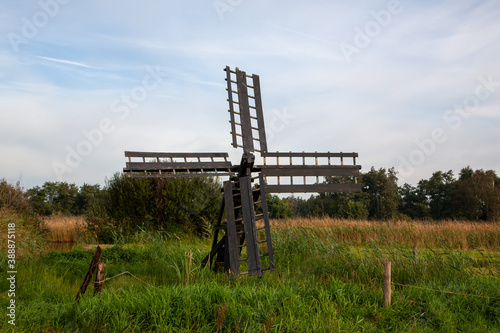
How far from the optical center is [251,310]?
5.57 metres

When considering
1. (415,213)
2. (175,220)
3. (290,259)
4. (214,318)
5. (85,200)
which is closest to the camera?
(214,318)

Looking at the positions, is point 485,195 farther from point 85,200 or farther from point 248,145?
point 85,200

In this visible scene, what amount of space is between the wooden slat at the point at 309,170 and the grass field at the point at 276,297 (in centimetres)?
182

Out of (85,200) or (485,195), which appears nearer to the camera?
(485,195)

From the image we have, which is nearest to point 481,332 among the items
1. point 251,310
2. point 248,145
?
point 251,310

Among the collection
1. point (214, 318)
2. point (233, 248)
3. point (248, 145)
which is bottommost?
point (214, 318)

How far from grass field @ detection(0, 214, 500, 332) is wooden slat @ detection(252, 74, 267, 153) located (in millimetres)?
2939

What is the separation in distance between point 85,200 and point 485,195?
40.6 meters

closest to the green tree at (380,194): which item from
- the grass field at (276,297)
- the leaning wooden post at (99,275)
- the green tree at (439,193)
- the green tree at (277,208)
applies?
the green tree at (439,193)

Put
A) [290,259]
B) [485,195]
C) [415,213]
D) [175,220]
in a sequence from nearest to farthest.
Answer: [290,259] < [175,220] < [485,195] < [415,213]

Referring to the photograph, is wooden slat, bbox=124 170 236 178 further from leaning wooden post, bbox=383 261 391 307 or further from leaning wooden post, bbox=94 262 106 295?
leaning wooden post, bbox=383 261 391 307

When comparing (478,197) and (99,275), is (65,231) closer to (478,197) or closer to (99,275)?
(99,275)

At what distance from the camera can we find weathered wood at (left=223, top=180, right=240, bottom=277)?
795 centimetres

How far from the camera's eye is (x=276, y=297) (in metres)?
5.99
